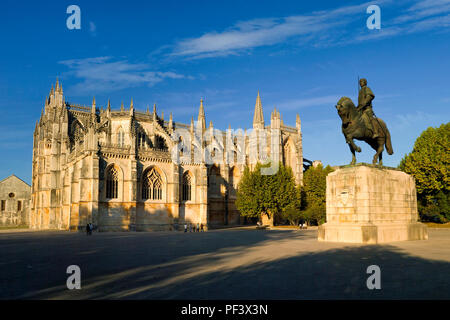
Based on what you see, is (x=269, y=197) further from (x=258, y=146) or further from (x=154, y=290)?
(x=154, y=290)

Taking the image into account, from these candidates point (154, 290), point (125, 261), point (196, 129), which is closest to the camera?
point (154, 290)

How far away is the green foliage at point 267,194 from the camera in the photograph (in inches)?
Answer: 1972

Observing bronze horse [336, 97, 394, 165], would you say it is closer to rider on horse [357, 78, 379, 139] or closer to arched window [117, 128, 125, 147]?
rider on horse [357, 78, 379, 139]

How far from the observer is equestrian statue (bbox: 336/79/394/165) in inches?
678

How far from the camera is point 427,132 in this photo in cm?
4184

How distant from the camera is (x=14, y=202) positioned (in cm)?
7256

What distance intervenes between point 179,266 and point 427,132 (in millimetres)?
39440

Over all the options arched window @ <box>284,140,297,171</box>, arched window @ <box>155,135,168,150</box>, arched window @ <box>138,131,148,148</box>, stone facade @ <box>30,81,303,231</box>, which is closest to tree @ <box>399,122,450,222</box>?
stone facade @ <box>30,81,303,231</box>

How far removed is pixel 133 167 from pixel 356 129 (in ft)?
106

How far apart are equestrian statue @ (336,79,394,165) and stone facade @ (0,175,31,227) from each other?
71.7 m

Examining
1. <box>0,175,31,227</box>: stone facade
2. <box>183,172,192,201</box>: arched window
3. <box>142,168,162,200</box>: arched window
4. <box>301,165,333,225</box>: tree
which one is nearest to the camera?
<box>142,168,162,200</box>: arched window

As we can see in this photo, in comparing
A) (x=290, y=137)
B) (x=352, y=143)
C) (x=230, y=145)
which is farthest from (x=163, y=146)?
(x=352, y=143)

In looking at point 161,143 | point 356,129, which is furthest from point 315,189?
point 356,129

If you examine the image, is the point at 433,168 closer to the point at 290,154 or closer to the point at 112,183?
the point at 112,183
